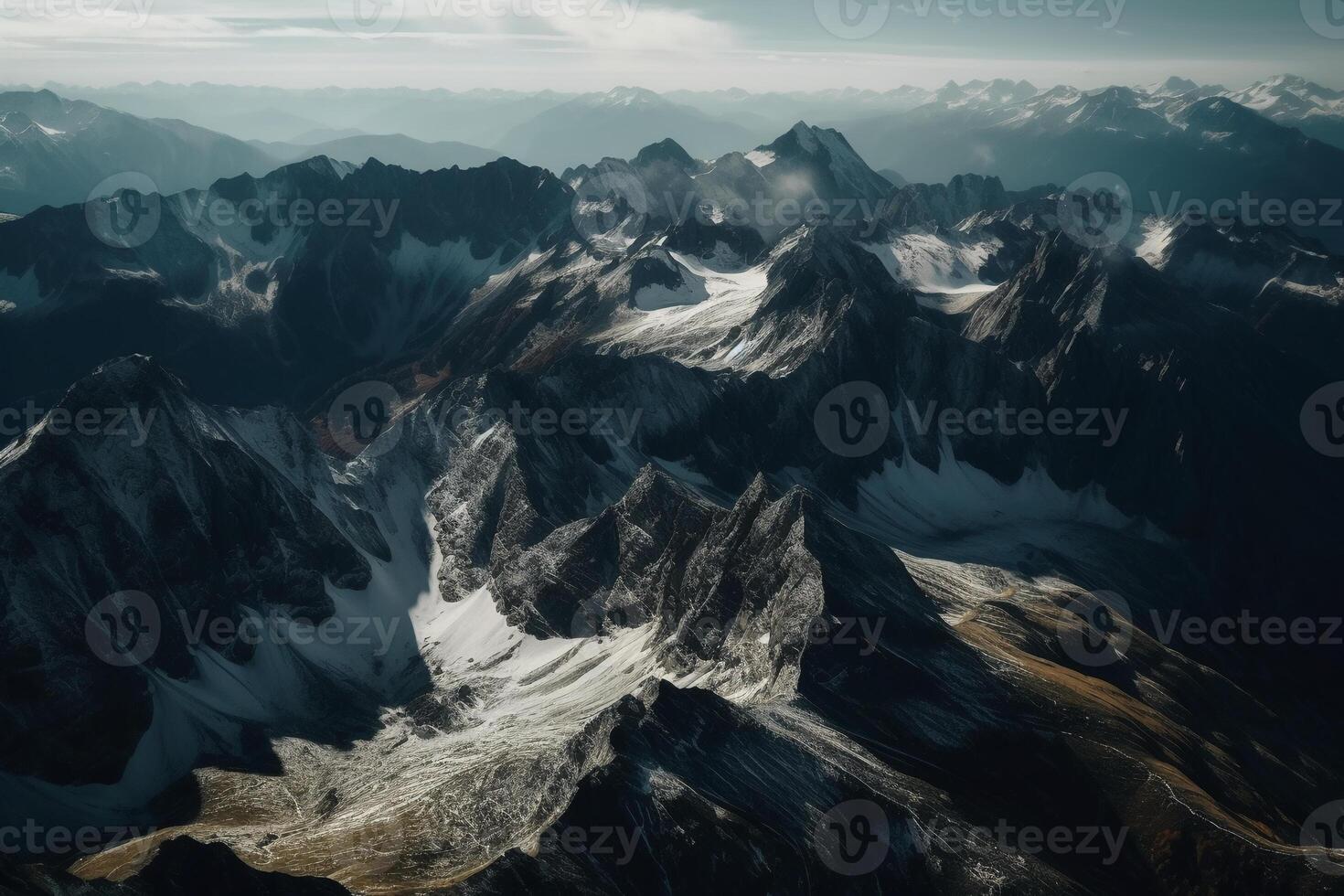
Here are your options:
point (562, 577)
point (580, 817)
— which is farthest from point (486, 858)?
point (562, 577)

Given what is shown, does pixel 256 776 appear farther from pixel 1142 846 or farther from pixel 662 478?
pixel 1142 846

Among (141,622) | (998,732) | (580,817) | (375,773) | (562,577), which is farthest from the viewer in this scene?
(562,577)

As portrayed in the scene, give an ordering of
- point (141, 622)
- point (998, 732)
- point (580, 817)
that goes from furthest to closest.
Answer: point (141, 622), point (998, 732), point (580, 817)

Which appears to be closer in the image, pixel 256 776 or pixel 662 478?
pixel 256 776

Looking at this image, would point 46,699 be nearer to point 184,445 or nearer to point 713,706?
point 184,445

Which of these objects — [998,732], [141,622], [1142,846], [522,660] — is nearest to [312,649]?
[141,622]

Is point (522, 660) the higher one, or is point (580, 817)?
point (580, 817)

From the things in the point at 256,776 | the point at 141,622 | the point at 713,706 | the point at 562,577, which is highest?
the point at 713,706

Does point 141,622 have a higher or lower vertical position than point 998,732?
lower

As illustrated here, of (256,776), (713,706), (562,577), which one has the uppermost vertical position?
(713,706)
